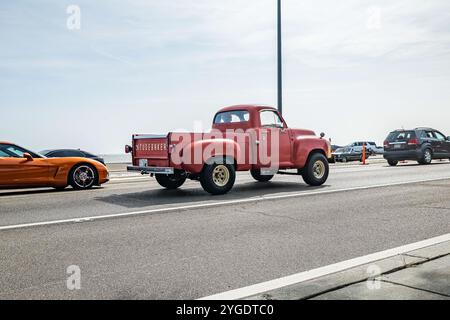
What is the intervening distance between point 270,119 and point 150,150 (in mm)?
3082

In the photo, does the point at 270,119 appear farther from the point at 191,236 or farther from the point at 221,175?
the point at 191,236

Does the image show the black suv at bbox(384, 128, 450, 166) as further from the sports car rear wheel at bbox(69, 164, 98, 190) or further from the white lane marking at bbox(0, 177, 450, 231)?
the sports car rear wheel at bbox(69, 164, 98, 190)

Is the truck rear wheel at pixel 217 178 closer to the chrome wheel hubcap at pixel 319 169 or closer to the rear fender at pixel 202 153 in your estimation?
the rear fender at pixel 202 153

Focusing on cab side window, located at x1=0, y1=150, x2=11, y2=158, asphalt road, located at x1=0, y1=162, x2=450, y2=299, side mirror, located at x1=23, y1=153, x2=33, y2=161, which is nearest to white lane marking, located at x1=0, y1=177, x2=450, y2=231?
asphalt road, located at x1=0, y1=162, x2=450, y2=299

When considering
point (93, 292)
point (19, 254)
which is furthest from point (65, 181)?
point (93, 292)

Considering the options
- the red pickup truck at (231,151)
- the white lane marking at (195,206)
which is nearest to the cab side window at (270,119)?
the red pickup truck at (231,151)

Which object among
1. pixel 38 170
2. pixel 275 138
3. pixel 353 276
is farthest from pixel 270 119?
pixel 353 276

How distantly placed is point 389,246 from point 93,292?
3.27m

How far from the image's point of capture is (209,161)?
30.7ft

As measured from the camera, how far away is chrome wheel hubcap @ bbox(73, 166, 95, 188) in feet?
35.8

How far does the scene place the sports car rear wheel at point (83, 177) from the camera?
10844mm

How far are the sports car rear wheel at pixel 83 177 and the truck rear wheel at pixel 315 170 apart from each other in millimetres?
5364

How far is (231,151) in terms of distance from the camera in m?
9.66
